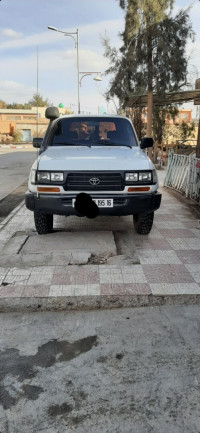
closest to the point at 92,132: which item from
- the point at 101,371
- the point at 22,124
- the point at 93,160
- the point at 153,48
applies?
the point at 93,160

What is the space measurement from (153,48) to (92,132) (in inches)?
517

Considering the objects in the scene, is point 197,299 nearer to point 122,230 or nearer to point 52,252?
point 52,252

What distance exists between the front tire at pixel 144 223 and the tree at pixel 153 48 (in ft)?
39.6

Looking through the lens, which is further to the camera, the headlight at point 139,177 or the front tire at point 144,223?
the front tire at point 144,223

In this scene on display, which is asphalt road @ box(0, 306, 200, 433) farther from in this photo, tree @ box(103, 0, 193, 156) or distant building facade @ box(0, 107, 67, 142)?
distant building facade @ box(0, 107, 67, 142)

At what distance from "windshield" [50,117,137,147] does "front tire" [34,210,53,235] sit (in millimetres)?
1188

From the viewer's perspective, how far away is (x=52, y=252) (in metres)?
4.47

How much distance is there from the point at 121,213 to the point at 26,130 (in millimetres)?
63279

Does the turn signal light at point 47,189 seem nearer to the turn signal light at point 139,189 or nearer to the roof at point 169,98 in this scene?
the turn signal light at point 139,189

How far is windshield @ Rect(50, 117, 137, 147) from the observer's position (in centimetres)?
541

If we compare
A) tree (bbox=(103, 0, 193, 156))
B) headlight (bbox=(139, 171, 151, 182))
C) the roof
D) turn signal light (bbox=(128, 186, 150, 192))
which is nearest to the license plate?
turn signal light (bbox=(128, 186, 150, 192))

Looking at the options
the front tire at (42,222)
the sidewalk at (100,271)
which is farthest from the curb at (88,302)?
the front tire at (42,222)

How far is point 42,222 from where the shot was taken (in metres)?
5.09

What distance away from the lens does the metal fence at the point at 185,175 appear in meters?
7.76
